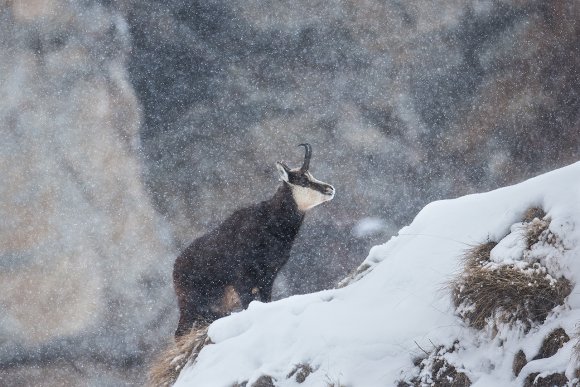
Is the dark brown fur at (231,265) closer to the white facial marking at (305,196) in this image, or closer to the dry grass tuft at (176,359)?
the white facial marking at (305,196)

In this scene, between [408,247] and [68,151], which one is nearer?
[408,247]

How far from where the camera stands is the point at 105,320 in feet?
52.5

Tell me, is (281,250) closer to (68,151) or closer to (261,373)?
(261,373)

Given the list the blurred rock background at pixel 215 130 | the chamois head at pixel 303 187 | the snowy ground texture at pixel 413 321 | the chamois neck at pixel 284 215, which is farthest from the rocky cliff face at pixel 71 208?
the snowy ground texture at pixel 413 321

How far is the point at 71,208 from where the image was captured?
16.4 m

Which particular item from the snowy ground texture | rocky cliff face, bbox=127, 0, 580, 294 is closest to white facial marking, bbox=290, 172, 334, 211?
the snowy ground texture

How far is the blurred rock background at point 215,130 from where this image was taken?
629 inches

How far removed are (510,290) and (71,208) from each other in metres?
14.6

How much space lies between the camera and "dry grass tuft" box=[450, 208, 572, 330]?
3.05 meters

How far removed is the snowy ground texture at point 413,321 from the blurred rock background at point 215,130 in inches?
475

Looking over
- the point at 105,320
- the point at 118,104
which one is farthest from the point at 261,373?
the point at 118,104

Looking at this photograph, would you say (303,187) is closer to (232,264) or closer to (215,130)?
(232,264)

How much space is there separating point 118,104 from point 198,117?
2030 millimetres

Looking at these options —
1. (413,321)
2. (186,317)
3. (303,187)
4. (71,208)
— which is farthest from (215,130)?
(413,321)
